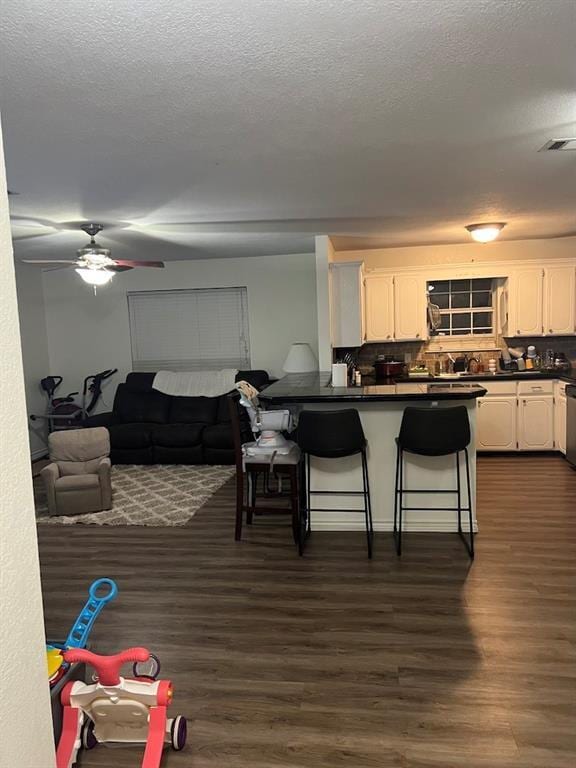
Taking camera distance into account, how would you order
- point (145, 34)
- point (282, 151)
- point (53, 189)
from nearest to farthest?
point (145, 34), point (282, 151), point (53, 189)

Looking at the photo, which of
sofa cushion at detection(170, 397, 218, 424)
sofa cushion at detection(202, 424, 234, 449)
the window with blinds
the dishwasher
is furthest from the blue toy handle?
the window with blinds

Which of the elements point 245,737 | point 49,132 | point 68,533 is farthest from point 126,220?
point 245,737

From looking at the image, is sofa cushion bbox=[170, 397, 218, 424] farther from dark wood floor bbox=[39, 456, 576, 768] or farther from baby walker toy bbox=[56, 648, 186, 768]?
baby walker toy bbox=[56, 648, 186, 768]

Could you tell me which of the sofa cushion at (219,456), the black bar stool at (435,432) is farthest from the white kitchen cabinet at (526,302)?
the sofa cushion at (219,456)

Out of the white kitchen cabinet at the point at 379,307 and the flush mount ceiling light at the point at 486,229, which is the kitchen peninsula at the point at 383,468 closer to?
the flush mount ceiling light at the point at 486,229

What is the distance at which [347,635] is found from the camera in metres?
2.71

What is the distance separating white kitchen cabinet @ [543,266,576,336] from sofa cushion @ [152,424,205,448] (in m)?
4.24

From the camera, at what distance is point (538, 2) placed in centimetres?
164

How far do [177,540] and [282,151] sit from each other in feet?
9.22

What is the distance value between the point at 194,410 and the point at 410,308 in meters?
2.94

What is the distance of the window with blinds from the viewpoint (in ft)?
23.9

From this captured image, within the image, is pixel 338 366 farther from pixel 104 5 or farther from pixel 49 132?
pixel 104 5

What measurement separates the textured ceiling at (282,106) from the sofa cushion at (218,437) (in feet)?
8.46

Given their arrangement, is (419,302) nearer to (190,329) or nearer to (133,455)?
(190,329)
